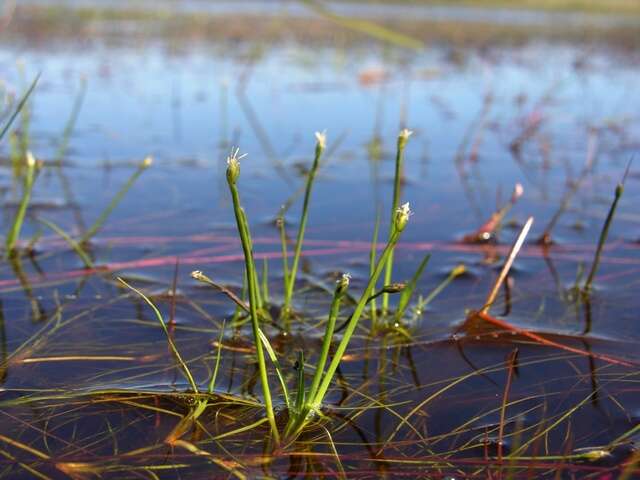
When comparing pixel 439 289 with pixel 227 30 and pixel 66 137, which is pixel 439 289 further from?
pixel 227 30

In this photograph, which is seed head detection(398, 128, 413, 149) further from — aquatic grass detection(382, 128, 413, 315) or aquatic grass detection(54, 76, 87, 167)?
aquatic grass detection(54, 76, 87, 167)

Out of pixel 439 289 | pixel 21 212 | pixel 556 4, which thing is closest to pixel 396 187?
pixel 439 289

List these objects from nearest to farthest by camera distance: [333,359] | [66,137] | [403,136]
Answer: [333,359] → [403,136] → [66,137]

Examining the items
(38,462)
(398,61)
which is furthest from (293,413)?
(398,61)

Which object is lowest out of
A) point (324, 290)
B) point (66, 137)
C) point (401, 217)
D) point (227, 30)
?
point (324, 290)

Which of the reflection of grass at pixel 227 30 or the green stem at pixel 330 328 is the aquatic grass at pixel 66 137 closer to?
the green stem at pixel 330 328

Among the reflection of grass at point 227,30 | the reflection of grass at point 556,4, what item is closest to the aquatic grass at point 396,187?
the reflection of grass at point 227,30

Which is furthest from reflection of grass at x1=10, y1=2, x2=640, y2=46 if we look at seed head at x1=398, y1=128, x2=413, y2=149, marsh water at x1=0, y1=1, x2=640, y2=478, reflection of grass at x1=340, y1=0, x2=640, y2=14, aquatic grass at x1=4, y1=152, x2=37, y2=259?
reflection of grass at x1=340, y1=0, x2=640, y2=14

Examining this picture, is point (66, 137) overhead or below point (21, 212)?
overhead

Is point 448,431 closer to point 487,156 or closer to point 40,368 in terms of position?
point 40,368
